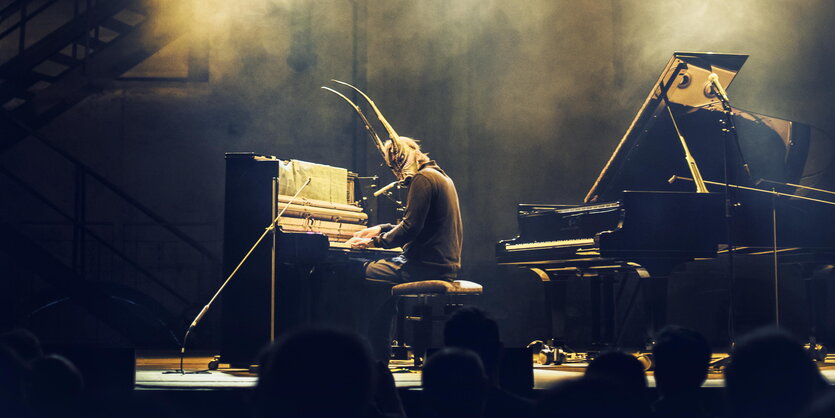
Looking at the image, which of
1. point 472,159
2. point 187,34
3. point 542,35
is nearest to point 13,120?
point 187,34

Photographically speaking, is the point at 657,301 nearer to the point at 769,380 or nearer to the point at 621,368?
the point at 621,368

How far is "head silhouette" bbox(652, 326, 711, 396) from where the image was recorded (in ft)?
7.72

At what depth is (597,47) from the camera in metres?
8.74

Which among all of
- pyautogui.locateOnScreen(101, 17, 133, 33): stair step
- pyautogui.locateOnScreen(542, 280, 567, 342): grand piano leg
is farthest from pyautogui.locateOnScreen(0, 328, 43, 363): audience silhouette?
pyautogui.locateOnScreen(101, 17, 133, 33): stair step

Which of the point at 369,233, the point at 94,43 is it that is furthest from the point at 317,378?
the point at 94,43

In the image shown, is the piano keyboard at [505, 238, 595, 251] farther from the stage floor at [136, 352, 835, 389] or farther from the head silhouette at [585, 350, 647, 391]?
the head silhouette at [585, 350, 647, 391]

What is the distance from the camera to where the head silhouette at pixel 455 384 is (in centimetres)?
219

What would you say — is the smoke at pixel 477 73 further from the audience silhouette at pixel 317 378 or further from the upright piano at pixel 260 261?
the audience silhouette at pixel 317 378

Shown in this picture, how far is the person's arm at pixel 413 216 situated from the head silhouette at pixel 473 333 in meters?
2.32

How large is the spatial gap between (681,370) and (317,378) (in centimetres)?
122

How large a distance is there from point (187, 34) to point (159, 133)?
1028mm

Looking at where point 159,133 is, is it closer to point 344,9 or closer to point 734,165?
point 344,9

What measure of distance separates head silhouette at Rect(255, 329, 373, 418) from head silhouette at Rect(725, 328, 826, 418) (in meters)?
0.73

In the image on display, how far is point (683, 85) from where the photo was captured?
5609 mm
